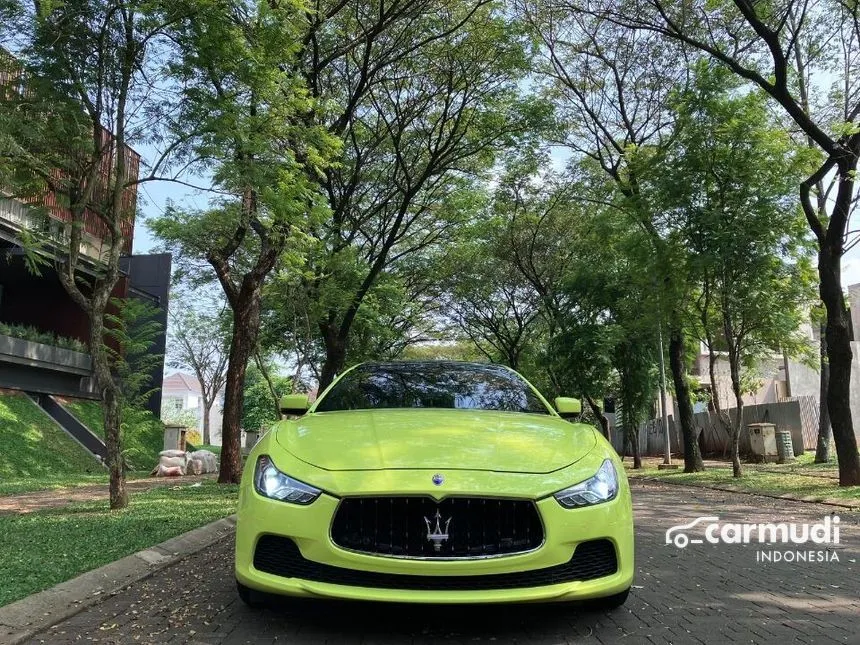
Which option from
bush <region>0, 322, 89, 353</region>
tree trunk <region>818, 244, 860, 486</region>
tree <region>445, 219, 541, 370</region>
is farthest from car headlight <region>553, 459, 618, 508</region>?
bush <region>0, 322, 89, 353</region>

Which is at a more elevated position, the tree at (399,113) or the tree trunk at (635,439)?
the tree at (399,113)

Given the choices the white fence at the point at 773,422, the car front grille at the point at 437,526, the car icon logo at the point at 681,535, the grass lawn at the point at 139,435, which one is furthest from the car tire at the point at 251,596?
the white fence at the point at 773,422

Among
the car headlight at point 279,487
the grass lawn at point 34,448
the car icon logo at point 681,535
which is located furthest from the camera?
the grass lawn at point 34,448

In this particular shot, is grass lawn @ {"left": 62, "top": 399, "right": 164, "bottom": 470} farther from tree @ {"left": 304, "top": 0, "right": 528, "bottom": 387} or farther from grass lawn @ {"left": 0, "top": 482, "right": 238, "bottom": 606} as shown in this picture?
grass lawn @ {"left": 0, "top": 482, "right": 238, "bottom": 606}

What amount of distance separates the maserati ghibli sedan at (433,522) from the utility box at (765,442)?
744 inches

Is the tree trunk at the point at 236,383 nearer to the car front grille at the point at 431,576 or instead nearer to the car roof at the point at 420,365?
the car roof at the point at 420,365

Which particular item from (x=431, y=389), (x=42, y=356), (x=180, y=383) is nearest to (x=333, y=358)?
(x=42, y=356)

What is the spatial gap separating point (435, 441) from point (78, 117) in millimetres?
6403

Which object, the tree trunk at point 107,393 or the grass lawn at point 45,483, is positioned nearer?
the tree trunk at point 107,393

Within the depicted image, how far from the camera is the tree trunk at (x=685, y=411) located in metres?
17.9

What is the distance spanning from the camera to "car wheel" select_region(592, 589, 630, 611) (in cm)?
359

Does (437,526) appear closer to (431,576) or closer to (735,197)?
(431,576)

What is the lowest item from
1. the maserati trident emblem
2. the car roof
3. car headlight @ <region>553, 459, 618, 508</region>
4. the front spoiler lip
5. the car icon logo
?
the car icon logo

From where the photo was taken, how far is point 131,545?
223 inches
